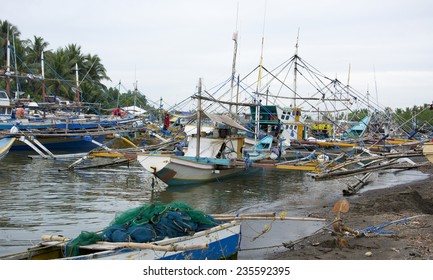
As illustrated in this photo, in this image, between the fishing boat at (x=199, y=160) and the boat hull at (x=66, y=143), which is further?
the boat hull at (x=66, y=143)

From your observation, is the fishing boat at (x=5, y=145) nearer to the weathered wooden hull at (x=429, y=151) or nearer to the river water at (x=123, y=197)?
the river water at (x=123, y=197)

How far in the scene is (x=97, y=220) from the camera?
45.4 ft

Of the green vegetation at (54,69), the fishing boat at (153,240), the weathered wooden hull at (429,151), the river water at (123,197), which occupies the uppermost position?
the green vegetation at (54,69)

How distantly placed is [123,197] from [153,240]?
980 cm

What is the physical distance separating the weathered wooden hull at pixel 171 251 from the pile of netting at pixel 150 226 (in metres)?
0.22

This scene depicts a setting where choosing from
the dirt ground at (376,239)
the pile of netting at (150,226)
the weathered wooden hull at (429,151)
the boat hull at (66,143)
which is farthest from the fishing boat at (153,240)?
the boat hull at (66,143)

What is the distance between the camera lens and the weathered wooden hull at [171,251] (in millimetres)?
7254

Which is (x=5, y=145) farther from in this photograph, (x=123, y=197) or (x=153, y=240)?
(x=153, y=240)

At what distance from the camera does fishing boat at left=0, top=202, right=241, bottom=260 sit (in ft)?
24.1

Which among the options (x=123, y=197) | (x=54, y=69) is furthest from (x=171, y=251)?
(x=54, y=69)

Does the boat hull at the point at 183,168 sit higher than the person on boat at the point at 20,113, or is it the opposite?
the person on boat at the point at 20,113

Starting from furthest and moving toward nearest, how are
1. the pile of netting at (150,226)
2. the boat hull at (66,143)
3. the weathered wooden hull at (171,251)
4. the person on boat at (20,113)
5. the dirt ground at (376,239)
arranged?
the boat hull at (66,143), the person on boat at (20,113), the dirt ground at (376,239), the pile of netting at (150,226), the weathered wooden hull at (171,251)

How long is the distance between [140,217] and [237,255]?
223cm

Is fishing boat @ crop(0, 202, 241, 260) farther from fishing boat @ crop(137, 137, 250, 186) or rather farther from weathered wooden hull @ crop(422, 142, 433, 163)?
fishing boat @ crop(137, 137, 250, 186)
